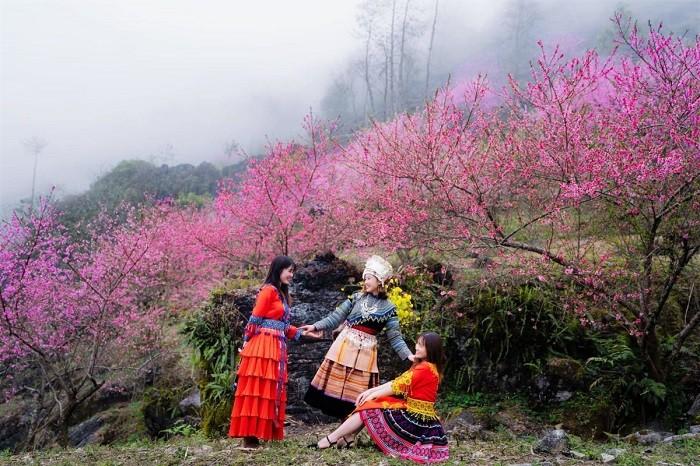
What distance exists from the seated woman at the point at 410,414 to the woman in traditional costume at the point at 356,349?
0.33 m

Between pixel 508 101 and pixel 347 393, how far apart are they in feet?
12.9

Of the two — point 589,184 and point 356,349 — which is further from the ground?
point 589,184

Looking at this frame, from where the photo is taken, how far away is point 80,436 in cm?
1005

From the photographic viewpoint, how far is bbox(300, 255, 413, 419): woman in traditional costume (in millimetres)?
4336

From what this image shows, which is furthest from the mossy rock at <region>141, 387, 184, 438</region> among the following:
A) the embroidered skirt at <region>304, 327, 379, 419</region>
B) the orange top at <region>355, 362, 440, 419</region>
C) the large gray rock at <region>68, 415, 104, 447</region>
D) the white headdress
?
the orange top at <region>355, 362, 440, 419</region>

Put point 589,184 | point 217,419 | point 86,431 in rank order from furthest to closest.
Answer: point 86,431 → point 217,419 → point 589,184

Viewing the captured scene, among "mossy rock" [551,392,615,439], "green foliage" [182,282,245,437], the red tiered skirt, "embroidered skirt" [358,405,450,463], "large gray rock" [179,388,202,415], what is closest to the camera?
"embroidered skirt" [358,405,450,463]

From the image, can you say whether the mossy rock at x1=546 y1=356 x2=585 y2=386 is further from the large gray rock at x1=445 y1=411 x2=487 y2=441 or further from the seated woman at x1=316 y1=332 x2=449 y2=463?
the seated woman at x1=316 y1=332 x2=449 y2=463

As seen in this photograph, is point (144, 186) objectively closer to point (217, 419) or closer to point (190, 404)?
point (190, 404)

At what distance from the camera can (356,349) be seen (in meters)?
4.37

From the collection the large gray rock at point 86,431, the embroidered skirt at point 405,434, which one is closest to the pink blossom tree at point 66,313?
the large gray rock at point 86,431

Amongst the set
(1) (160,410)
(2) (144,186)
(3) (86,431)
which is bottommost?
(3) (86,431)

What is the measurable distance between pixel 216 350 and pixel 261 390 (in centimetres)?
265

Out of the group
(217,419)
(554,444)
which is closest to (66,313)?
(217,419)
